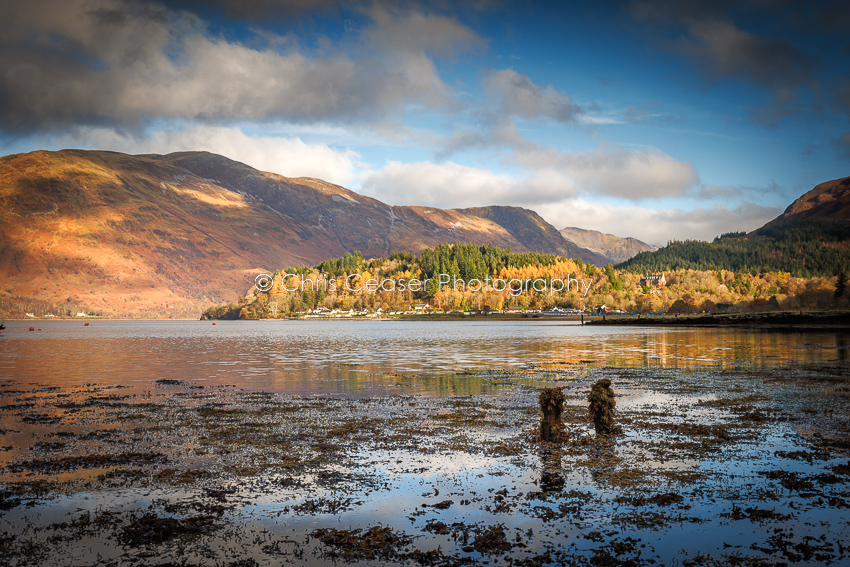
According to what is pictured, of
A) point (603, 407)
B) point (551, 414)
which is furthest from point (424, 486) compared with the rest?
point (603, 407)

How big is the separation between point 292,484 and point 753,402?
22.7 metres

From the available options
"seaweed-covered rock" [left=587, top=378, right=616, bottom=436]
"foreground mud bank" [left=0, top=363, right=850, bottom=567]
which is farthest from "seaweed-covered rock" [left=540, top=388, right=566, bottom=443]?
"seaweed-covered rock" [left=587, top=378, right=616, bottom=436]

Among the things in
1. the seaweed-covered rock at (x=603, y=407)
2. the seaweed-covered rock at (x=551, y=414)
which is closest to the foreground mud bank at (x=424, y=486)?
the seaweed-covered rock at (x=551, y=414)

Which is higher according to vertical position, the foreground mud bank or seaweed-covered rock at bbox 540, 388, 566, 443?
seaweed-covered rock at bbox 540, 388, 566, 443

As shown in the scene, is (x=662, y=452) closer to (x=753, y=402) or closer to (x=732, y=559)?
(x=732, y=559)

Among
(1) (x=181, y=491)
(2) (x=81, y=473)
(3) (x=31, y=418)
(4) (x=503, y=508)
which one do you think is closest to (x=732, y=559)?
(4) (x=503, y=508)

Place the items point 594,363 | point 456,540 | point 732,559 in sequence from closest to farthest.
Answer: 1. point 732,559
2. point 456,540
3. point 594,363

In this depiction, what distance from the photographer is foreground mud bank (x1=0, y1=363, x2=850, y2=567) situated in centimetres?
1066

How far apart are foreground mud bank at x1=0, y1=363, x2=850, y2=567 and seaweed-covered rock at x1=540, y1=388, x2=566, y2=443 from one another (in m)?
0.48

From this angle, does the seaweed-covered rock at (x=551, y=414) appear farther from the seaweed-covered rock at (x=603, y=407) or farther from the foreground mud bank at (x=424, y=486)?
the seaweed-covered rock at (x=603, y=407)

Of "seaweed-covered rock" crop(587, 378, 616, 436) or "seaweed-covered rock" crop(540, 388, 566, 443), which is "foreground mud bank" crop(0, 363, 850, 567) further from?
"seaweed-covered rock" crop(587, 378, 616, 436)

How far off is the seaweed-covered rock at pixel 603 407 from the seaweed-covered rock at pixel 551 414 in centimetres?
146

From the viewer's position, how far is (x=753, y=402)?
27078 millimetres

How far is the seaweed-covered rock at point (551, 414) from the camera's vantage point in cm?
1914
